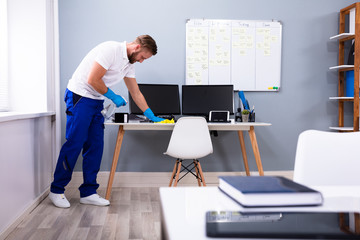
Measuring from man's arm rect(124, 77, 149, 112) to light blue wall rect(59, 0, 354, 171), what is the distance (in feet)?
1.44

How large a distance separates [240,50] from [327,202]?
2.90 metres

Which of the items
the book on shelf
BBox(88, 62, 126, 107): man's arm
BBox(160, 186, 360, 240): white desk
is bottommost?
BBox(160, 186, 360, 240): white desk

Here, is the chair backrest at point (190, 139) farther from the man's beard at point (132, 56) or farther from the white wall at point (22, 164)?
the white wall at point (22, 164)

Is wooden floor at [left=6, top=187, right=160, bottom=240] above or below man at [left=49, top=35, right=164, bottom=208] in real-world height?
below

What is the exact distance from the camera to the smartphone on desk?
0.48 metres

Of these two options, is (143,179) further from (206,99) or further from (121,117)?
(206,99)

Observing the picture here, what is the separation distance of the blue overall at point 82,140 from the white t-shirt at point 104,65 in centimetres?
6

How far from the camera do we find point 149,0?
10.8ft

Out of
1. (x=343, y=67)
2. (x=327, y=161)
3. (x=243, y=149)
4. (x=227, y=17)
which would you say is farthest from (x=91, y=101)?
(x=343, y=67)

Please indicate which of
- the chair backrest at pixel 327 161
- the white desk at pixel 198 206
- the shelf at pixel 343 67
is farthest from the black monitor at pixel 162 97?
the white desk at pixel 198 206

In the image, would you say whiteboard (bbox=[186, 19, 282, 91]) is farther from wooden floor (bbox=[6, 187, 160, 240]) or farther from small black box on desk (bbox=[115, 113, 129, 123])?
wooden floor (bbox=[6, 187, 160, 240])

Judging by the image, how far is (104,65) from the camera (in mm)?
2436

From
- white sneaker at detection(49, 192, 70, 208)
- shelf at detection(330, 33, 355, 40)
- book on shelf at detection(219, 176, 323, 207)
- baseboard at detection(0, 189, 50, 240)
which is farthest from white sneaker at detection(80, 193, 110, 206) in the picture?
shelf at detection(330, 33, 355, 40)

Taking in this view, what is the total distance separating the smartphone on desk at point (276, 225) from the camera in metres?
0.48
